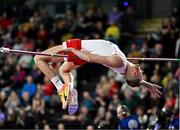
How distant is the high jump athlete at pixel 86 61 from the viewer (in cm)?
1245

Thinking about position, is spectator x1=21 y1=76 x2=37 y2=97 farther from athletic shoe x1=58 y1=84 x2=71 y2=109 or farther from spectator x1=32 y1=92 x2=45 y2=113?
athletic shoe x1=58 y1=84 x2=71 y2=109

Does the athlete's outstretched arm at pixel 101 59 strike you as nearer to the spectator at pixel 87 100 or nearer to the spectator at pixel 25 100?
the spectator at pixel 87 100

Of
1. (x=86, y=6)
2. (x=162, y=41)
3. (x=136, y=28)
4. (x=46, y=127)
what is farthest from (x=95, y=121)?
(x=86, y=6)

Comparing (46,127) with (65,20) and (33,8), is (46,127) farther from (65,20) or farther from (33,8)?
(33,8)

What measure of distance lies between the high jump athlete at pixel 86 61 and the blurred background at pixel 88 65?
3.40 m

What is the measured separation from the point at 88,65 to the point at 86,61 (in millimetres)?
8493

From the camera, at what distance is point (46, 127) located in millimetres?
18250

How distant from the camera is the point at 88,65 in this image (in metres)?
21.2

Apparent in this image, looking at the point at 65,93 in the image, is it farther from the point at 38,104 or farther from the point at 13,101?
the point at 13,101

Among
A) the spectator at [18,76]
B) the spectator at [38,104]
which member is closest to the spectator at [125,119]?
the spectator at [38,104]

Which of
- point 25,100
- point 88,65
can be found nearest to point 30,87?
point 25,100

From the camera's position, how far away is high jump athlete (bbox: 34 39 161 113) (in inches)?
490

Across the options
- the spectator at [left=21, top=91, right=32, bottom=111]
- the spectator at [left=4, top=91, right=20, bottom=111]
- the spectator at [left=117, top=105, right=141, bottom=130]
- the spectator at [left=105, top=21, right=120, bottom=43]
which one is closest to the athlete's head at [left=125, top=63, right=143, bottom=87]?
the spectator at [left=117, top=105, right=141, bottom=130]

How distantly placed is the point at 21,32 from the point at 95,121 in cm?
626
